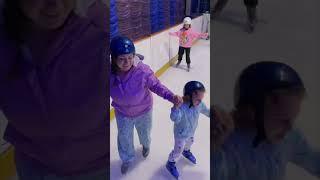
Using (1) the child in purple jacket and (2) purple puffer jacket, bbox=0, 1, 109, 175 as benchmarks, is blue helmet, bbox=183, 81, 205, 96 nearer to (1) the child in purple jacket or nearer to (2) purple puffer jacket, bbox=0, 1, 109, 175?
(1) the child in purple jacket

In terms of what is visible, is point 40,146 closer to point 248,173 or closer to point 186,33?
point 248,173

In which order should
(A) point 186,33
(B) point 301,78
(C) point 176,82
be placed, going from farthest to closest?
(A) point 186,33, (C) point 176,82, (B) point 301,78

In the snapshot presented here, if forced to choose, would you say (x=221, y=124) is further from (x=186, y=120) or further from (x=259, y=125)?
(x=186, y=120)

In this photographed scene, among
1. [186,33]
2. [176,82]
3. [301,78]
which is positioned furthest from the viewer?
[186,33]

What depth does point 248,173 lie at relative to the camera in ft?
2.08

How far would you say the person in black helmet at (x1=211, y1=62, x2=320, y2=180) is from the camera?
0.58m

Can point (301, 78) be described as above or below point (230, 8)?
below

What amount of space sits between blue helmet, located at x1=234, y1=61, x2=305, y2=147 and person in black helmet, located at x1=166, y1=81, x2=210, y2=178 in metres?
0.51

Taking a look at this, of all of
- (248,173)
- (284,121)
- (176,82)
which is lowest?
(176,82)

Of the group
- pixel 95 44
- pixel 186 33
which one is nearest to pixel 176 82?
pixel 186 33

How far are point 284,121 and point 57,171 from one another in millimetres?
510

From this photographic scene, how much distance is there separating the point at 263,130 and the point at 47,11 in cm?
52

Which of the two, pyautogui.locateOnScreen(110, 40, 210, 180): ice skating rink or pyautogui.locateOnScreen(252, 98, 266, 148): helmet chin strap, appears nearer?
pyautogui.locateOnScreen(252, 98, 266, 148): helmet chin strap

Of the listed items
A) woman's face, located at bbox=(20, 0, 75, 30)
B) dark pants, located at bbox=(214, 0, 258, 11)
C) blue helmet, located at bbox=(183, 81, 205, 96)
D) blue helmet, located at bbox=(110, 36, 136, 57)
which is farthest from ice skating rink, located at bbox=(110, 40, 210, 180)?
woman's face, located at bbox=(20, 0, 75, 30)
